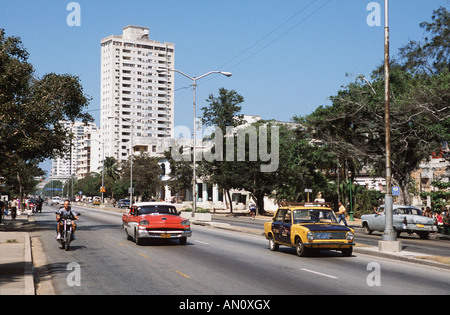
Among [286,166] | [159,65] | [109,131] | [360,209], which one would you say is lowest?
[360,209]

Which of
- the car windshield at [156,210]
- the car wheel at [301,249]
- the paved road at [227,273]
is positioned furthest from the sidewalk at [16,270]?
the car wheel at [301,249]

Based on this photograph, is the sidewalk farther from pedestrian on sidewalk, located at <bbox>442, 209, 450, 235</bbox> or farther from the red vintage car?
pedestrian on sidewalk, located at <bbox>442, 209, 450, 235</bbox>

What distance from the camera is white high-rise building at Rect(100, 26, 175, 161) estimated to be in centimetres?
18488

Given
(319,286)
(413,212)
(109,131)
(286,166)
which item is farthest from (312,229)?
(109,131)

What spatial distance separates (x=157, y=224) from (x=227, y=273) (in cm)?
779

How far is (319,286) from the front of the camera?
11.2 meters

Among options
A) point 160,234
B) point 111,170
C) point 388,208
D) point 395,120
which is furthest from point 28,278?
point 111,170

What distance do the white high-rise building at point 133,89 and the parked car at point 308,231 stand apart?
537 ft

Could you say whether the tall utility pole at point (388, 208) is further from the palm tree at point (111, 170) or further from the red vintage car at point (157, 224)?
the palm tree at point (111, 170)

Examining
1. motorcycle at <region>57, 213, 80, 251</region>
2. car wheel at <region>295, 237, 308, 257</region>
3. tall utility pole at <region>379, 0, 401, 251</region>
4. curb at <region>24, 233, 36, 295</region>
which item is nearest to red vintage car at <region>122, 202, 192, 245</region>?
motorcycle at <region>57, 213, 80, 251</region>

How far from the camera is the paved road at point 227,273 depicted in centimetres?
1080
